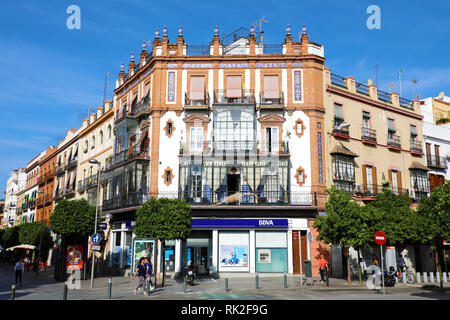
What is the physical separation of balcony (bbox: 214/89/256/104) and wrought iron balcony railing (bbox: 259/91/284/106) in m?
0.66

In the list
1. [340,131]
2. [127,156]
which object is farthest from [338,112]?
[127,156]

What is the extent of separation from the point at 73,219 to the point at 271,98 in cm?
1583

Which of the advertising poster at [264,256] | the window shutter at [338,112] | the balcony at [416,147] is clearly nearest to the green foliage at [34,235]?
the advertising poster at [264,256]

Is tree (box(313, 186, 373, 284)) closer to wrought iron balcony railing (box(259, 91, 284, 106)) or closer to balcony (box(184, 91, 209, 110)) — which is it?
wrought iron balcony railing (box(259, 91, 284, 106))

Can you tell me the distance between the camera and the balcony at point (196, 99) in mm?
29906

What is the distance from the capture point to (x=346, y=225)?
75.7 ft

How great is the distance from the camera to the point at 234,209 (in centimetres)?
2786

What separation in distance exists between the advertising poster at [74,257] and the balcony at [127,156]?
727cm

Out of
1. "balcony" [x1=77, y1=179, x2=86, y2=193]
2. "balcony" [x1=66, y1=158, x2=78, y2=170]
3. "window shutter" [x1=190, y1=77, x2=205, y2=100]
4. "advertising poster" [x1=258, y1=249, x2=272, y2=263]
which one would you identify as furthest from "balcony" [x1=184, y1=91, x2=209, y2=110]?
"balcony" [x1=66, y1=158, x2=78, y2=170]

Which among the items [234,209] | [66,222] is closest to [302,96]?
[234,209]

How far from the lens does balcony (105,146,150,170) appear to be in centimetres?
3059

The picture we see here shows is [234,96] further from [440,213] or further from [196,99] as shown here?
[440,213]
